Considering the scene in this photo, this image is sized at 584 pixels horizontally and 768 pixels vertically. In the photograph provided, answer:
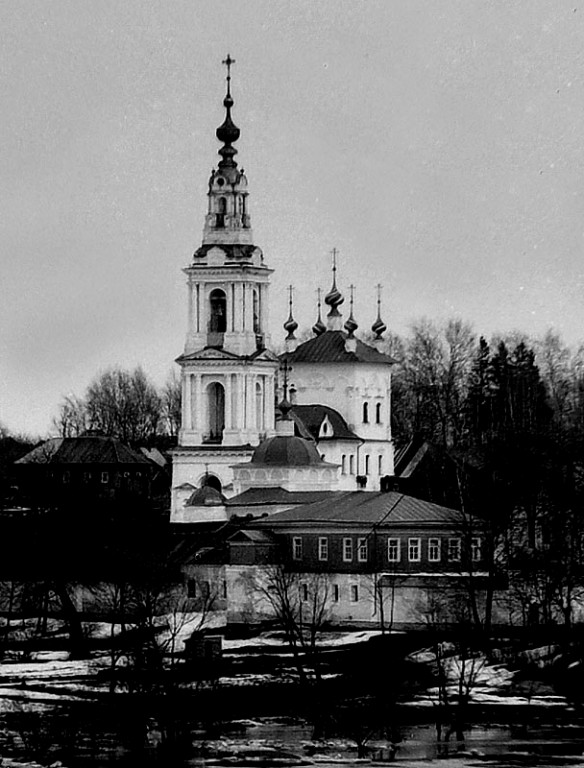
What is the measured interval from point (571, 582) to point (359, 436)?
2895 centimetres

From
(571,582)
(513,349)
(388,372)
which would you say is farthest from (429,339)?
(571,582)

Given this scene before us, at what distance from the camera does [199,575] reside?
65.2 metres

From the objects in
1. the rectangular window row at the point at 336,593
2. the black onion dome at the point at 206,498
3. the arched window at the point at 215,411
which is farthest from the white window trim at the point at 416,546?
the arched window at the point at 215,411

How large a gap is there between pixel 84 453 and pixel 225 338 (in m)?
12.8

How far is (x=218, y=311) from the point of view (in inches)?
3145

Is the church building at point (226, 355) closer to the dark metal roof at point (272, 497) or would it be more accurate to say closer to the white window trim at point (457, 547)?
the dark metal roof at point (272, 497)

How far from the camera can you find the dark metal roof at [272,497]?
7138 centimetres

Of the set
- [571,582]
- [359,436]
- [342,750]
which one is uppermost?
[359,436]

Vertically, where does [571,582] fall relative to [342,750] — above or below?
above

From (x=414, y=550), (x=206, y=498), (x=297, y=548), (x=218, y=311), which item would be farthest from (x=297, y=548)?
(x=218, y=311)

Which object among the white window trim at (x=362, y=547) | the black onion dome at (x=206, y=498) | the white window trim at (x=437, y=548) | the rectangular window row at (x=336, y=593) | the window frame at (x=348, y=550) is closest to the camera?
the rectangular window row at (x=336, y=593)

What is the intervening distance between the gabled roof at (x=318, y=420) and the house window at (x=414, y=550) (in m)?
18.4

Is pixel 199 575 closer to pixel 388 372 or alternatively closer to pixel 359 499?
pixel 359 499

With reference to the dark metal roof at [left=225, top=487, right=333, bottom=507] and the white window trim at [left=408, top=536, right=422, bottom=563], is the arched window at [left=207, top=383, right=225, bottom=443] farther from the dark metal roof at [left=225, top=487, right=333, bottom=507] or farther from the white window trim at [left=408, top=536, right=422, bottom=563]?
the white window trim at [left=408, top=536, right=422, bottom=563]
